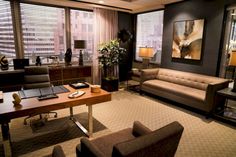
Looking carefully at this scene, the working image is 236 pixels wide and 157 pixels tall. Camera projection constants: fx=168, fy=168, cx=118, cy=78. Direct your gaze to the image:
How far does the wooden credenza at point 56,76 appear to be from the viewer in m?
3.81

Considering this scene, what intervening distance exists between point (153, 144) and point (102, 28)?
15.6ft

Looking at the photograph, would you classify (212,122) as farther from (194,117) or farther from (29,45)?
(29,45)

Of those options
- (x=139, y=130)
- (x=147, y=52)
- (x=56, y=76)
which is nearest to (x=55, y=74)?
(x=56, y=76)

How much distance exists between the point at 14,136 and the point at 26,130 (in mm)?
205

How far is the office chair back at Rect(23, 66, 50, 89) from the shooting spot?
9.55ft

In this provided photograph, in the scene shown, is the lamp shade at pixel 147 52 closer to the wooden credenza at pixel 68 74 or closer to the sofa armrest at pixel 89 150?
the wooden credenza at pixel 68 74

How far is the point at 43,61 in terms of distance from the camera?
4816 millimetres

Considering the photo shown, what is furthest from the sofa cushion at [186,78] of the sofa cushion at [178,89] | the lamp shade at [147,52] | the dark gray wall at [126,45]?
the dark gray wall at [126,45]

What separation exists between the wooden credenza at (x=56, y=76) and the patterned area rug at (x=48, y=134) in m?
1.54

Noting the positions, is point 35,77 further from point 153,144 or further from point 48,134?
point 153,144

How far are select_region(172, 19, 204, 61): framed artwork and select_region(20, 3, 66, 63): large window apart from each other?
10.7 ft

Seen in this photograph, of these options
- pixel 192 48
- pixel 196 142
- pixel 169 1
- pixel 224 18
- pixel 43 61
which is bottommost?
pixel 196 142

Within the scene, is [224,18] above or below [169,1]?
below

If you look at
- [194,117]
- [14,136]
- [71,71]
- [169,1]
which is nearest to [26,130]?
[14,136]
